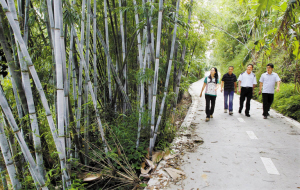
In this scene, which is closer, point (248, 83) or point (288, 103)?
point (248, 83)

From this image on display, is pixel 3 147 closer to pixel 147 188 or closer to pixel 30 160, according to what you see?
pixel 30 160

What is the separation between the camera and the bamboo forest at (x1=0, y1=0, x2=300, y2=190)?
1.48 meters

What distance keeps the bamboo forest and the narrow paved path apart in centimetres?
61

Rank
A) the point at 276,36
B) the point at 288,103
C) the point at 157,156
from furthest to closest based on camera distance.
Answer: the point at 288,103
the point at 276,36
the point at 157,156

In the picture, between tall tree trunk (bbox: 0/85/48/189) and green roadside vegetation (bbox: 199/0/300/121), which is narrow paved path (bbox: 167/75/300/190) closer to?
green roadside vegetation (bbox: 199/0/300/121)

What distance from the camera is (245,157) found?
2.69 metres

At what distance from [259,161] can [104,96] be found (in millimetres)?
2470

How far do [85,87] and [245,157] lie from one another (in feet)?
7.88

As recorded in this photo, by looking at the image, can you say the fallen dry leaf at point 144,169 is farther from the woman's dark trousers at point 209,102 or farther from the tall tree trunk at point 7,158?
the woman's dark trousers at point 209,102

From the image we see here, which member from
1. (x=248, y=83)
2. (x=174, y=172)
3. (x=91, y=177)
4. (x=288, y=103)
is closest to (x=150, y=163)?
(x=174, y=172)

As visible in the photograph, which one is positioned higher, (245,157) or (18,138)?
(18,138)

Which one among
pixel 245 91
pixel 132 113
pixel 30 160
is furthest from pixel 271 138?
pixel 30 160

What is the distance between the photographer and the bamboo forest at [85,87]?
1484mm

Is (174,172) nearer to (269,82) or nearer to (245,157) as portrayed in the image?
A: (245,157)
